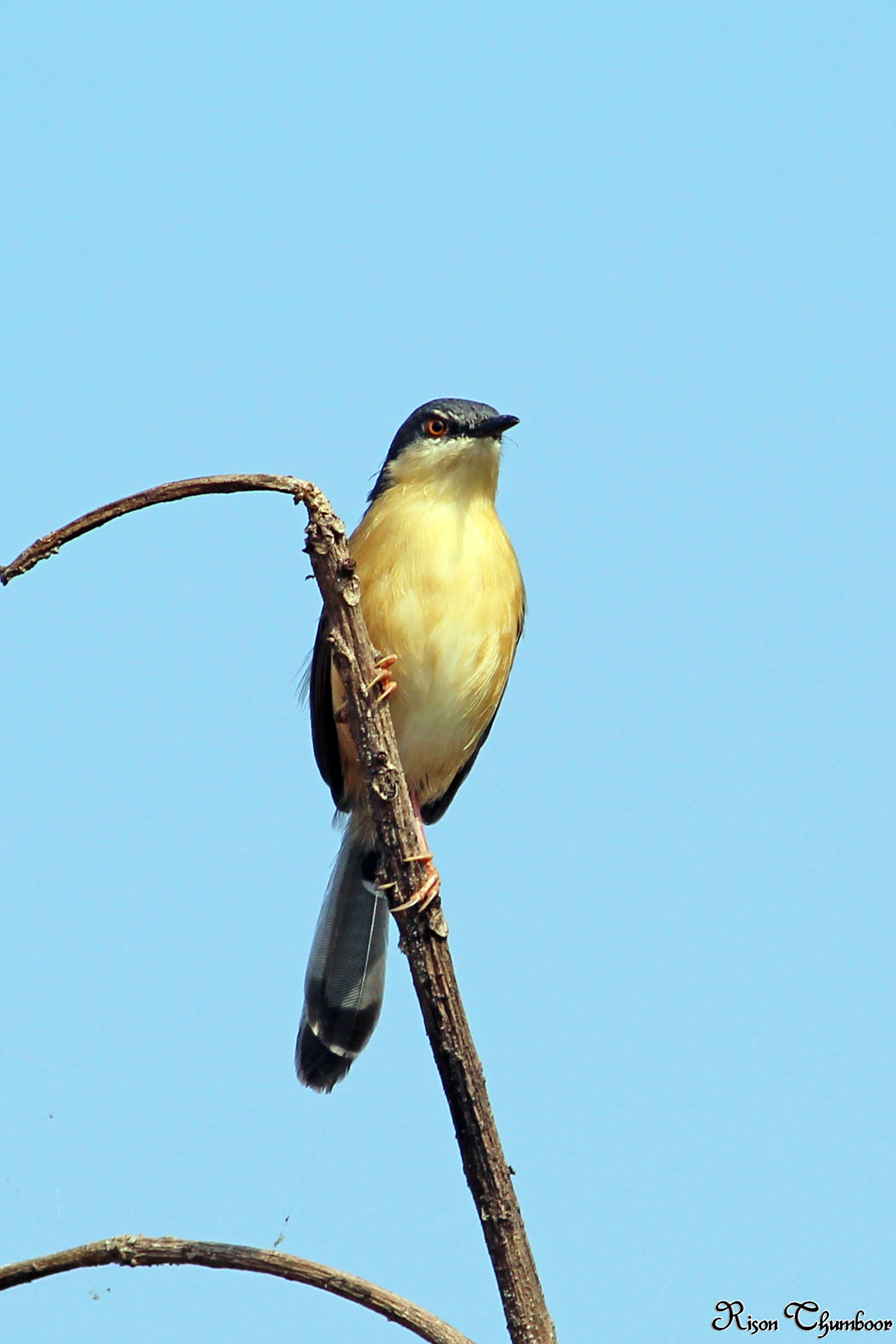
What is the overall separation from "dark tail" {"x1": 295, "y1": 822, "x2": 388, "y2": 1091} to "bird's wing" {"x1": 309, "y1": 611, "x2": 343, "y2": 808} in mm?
293

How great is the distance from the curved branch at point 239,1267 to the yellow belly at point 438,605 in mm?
2187

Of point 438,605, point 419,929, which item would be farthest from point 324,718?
point 419,929

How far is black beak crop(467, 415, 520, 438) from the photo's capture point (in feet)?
17.2

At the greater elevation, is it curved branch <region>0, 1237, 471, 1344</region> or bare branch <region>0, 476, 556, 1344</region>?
bare branch <region>0, 476, 556, 1344</region>

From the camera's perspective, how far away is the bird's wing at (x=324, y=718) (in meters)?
5.45

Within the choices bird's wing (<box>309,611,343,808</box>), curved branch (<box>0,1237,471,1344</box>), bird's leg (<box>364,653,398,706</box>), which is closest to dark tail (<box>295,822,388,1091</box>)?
bird's wing (<box>309,611,343,808</box>)

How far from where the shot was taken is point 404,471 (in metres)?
5.45

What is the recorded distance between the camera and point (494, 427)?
17.2 ft

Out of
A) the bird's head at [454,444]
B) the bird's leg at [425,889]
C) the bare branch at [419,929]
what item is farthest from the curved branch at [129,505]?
the bird's head at [454,444]

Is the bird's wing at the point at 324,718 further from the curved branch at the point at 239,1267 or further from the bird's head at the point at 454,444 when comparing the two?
the curved branch at the point at 239,1267

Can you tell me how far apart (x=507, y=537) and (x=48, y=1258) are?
3.24m

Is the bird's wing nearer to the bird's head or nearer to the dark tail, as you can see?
the dark tail

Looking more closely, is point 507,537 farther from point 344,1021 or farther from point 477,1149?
point 477,1149

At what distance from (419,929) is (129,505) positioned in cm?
149
